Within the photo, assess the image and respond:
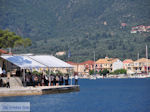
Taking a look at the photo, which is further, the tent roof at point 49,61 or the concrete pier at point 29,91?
the tent roof at point 49,61

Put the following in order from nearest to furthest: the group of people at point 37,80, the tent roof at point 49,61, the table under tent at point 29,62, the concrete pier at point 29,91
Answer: the concrete pier at point 29,91 → the group of people at point 37,80 → the table under tent at point 29,62 → the tent roof at point 49,61

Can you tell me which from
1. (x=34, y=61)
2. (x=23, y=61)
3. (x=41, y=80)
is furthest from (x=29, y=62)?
(x=41, y=80)

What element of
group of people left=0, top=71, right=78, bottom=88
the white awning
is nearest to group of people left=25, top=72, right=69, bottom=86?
group of people left=0, top=71, right=78, bottom=88

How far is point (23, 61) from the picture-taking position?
179ft

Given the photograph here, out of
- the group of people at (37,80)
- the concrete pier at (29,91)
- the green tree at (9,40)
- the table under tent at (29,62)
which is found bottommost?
the concrete pier at (29,91)

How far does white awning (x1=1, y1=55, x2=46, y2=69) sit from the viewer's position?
53047 millimetres

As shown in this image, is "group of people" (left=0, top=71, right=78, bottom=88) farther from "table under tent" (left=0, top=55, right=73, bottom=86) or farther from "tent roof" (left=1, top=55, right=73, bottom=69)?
"tent roof" (left=1, top=55, right=73, bottom=69)

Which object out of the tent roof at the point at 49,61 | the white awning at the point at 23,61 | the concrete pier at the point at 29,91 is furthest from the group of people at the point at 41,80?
the concrete pier at the point at 29,91

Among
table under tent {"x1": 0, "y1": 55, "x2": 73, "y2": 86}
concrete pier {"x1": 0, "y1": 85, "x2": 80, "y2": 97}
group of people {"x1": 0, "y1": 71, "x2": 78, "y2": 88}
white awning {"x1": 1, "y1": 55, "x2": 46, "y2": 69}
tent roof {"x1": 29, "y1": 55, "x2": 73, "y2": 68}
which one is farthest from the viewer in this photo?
tent roof {"x1": 29, "y1": 55, "x2": 73, "y2": 68}

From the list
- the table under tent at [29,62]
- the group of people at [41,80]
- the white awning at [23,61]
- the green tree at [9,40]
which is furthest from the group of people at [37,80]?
the green tree at [9,40]

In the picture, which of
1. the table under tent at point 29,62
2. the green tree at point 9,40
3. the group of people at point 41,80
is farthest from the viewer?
the green tree at point 9,40

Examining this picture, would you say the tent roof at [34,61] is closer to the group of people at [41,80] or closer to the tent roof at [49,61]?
the tent roof at [49,61]

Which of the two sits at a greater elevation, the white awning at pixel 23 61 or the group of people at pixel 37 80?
the white awning at pixel 23 61

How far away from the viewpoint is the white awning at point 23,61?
53047mm
